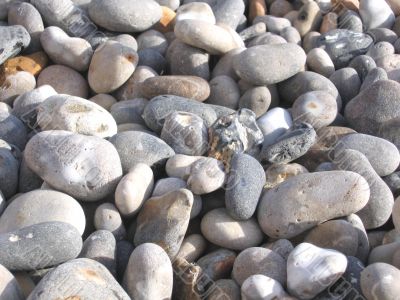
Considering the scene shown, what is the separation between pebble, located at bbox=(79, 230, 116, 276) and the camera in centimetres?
209

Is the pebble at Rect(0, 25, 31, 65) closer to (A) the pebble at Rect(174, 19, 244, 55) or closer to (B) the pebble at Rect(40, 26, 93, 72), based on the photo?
(B) the pebble at Rect(40, 26, 93, 72)

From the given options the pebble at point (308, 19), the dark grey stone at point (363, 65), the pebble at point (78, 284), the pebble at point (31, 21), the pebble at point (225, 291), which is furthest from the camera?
the pebble at point (308, 19)

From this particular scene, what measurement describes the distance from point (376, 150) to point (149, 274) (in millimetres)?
1279

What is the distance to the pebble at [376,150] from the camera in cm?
259

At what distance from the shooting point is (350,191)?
2.26m

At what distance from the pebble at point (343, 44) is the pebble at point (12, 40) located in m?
1.84

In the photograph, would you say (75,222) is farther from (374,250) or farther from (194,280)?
(374,250)

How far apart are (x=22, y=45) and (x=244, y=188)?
179cm

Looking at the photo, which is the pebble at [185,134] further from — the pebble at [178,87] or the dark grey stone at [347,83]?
the dark grey stone at [347,83]

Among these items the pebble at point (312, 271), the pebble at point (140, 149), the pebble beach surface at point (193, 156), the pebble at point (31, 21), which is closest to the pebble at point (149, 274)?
the pebble beach surface at point (193, 156)

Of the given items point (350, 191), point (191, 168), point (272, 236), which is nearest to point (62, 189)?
point (191, 168)

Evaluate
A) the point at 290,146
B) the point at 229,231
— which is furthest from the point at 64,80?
the point at 229,231

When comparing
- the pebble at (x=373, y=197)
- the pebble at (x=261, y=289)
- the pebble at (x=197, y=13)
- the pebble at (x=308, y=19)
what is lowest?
the pebble at (x=373, y=197)

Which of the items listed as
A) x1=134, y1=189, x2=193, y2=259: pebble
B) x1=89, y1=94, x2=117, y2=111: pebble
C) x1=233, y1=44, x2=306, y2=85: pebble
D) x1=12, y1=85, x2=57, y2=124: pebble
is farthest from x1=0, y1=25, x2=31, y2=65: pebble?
x1=134, y1=189, x2=193, y2=259: pebble
